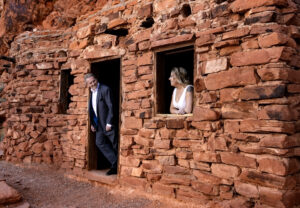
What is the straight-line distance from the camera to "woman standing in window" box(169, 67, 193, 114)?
3.79m

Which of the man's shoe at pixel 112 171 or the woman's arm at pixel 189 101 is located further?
the man's shoe at pixel 112 171

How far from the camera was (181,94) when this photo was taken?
4.02m

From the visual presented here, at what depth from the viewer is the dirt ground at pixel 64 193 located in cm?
392

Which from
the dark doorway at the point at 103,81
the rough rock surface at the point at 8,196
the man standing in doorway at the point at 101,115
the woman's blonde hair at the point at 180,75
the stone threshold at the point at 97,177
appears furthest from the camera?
the dark doorway at the point at 103,81

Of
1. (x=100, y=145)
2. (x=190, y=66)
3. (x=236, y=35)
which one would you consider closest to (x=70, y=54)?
(x=100, y=145)

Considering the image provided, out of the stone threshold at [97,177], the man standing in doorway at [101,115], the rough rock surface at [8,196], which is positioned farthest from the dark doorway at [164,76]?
the rough rock surface at [8,196]

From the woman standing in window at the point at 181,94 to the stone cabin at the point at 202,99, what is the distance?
161 mm

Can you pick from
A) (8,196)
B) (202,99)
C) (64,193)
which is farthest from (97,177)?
(202,99)

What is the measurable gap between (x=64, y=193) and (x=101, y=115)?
4.53ft

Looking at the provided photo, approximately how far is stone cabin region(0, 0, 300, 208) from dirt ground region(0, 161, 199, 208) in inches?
7.1

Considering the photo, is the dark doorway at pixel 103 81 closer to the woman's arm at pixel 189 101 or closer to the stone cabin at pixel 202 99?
the stone cabin at pixel 202 99

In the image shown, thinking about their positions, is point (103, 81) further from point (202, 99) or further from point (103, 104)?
point (202, 99)

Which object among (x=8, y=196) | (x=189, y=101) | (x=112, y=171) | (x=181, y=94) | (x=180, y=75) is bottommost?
(x=8, y=196)

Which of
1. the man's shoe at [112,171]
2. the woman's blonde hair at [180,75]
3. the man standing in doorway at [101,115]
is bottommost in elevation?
the man's shoe at [112,171]
